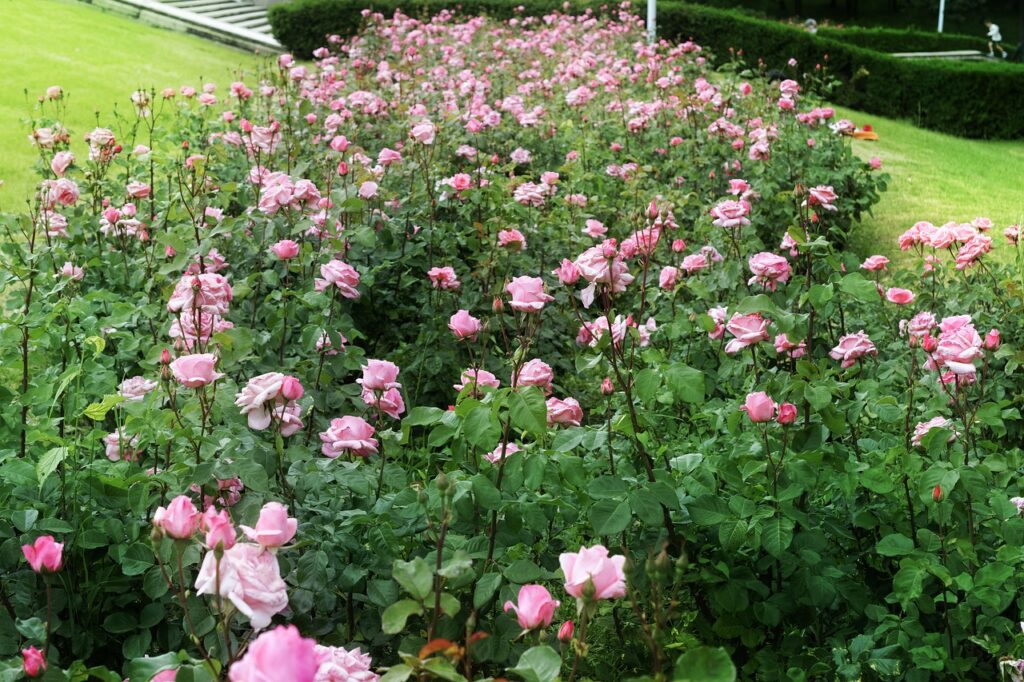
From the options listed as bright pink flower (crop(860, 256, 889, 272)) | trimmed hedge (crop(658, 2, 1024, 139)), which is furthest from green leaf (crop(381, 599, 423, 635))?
trimmed hedge (crop(658, 2, 1024, 139))

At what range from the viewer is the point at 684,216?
459cm

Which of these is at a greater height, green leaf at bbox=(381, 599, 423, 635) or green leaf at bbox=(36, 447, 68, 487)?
green leaf at bbox=(381, 599, 423, 635)

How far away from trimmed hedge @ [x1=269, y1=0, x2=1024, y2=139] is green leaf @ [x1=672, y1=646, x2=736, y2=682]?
21.1ft

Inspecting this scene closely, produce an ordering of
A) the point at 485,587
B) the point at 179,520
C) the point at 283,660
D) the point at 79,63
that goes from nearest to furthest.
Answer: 1. the point at 283,660
2. the point at 179,520
3. the point at 485,587
4. the point at 79,63

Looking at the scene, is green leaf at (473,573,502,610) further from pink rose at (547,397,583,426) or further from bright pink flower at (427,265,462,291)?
bright pink flower at (427,265,462,291)

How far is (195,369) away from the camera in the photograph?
1.59 m

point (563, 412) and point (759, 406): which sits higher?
point (759, 406)

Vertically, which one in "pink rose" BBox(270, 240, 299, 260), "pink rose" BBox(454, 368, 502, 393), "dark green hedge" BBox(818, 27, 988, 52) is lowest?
"dark green hedge" BBox(818, 27, 988, 52)

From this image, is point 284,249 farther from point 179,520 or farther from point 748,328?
point 179,520

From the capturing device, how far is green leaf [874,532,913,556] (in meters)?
1.76

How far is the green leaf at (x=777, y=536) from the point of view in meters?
1.74

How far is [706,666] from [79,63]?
1125cm

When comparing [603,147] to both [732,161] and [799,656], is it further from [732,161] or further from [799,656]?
[799,656]

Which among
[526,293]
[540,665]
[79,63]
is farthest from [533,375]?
[79,63]
